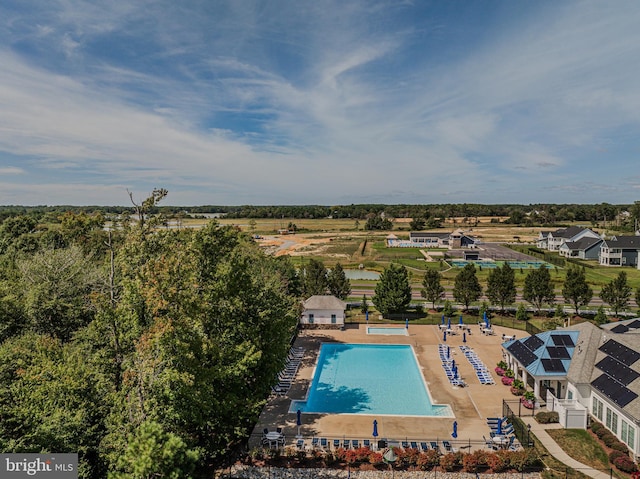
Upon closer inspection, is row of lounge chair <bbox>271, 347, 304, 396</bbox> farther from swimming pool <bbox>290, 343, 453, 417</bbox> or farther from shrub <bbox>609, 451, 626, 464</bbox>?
shrub <bbox>609, 451, 626, 464</bbox>

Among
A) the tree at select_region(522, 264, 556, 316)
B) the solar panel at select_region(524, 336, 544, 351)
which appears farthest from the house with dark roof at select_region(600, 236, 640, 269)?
the solar panel at select_region(524, 336, 544, 351)

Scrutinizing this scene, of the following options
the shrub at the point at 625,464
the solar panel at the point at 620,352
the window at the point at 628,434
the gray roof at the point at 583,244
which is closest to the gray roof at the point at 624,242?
the gray roof at the point at 583,244

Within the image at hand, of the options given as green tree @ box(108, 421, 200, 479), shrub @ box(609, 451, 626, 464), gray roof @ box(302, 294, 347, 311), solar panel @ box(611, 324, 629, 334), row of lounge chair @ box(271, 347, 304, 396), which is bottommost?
row of lounge chair @ box(271, 347, 304, 396)

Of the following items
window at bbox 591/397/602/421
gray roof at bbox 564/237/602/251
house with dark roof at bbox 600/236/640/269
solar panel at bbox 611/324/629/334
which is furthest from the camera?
gray roof at bbox 564/237/602/251

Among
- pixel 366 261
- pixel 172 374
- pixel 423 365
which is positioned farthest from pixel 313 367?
pixel 366 261

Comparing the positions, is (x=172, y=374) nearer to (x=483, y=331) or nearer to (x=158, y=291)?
(x=158, y=291)

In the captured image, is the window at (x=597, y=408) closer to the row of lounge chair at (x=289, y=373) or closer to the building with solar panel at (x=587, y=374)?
the building with solar panel at (x=587, y=374)

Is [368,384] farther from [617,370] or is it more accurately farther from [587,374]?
[617,370]
